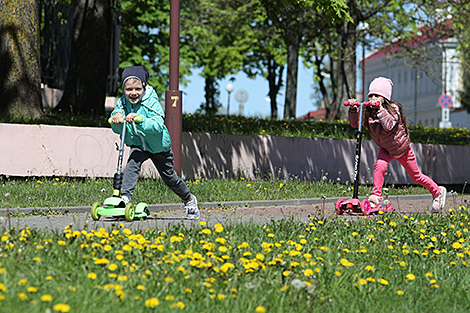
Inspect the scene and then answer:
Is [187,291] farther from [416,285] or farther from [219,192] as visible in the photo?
[219,192]

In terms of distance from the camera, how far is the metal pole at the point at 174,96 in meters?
11.6

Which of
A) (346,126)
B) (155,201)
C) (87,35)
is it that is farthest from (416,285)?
(346,126)

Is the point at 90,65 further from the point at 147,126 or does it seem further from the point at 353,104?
the point at 147,126

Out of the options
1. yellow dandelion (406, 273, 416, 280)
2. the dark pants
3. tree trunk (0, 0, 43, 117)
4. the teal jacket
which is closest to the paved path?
the dark pants

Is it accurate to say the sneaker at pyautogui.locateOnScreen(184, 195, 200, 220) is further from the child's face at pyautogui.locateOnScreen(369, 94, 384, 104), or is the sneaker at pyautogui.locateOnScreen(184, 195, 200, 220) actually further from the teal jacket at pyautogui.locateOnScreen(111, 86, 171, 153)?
the child's face at pyautogui.locateOnScreen(369, 94, 384, 104)

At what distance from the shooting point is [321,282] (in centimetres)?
534

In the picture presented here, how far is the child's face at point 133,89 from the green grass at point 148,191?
2.48 metres

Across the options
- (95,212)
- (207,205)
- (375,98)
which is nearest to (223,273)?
(95,212)

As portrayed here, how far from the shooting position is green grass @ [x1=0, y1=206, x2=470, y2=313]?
4566 mm

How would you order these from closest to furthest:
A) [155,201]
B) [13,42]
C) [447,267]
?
[447,267] → [155,201] → [13,42]

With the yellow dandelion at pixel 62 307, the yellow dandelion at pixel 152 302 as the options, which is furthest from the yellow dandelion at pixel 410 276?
the yellow dandelion at pixel 62 307

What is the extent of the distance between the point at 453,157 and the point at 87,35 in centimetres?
882

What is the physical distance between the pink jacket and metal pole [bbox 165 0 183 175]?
A: 3.22 m

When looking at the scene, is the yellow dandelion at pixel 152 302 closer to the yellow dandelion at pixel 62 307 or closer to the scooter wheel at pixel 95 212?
the yellow dandelion at pixel 62 307
